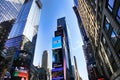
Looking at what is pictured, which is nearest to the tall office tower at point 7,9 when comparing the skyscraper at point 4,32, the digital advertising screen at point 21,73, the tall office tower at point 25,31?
the tall office tower at point 25,31

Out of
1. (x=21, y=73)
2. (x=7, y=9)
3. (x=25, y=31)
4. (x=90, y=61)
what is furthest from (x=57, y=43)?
(x=7, y=9)

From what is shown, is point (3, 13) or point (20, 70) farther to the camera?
point (3, 13)

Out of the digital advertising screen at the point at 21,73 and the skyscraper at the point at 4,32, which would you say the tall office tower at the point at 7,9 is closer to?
the skyscraper at the point at 4,32

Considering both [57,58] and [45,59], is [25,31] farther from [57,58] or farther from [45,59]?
[57,58]

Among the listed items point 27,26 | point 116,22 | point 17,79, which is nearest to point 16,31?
point 27,26

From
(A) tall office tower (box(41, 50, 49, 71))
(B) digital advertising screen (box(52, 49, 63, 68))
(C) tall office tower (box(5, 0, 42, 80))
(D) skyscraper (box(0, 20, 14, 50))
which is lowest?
(B) digital advertising screen (box(52, 49, 63, 68))

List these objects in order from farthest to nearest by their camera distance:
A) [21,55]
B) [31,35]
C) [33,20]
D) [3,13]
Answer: [33,20] → [31,35] → [3,13] → [21,55]

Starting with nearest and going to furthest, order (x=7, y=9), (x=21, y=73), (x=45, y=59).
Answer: (x=21, y=73), (x=7, y=9), (x=45, y=59)

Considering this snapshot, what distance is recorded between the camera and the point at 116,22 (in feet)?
66.5

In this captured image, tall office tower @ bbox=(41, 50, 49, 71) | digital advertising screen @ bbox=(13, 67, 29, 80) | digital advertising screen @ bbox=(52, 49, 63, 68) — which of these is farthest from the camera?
tall office tower @ bbox=(41, 50, 49, 71)

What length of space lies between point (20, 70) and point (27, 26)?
424 feet

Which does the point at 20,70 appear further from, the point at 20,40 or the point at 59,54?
the point at 20,40

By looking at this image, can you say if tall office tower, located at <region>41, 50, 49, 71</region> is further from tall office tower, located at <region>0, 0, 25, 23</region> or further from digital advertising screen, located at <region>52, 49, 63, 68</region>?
digital advertising screen, located at <region>52, 49, 63, 68</region>

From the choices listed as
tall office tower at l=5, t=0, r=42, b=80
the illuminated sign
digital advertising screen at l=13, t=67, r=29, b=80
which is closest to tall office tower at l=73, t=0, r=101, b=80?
the illuminated sign
